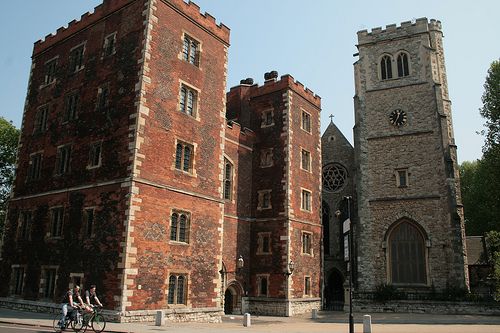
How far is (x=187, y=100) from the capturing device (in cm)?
2347

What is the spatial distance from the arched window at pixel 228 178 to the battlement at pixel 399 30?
61.7 feet

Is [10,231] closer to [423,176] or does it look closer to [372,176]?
[372,176]

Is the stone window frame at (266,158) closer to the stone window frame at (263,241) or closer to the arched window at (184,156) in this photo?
the stone window frame at (263,241)

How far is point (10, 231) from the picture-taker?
84.9 ft

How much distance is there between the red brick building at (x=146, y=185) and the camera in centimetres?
1978

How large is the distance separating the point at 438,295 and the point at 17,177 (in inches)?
1176

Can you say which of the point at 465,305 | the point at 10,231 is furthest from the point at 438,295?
the point at 10,231

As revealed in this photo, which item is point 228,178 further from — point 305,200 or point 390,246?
point 390,246

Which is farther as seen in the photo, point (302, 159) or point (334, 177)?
point (334, 177)

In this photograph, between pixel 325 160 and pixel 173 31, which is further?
pixel 325 160

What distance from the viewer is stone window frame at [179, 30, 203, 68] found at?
23.7 m

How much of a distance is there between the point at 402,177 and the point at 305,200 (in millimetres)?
8598

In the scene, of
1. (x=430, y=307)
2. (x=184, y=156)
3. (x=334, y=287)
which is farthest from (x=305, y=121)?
(x=430, y=307)

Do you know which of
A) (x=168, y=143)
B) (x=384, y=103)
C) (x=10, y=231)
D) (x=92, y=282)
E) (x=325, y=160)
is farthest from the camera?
(x=325, y=160)
